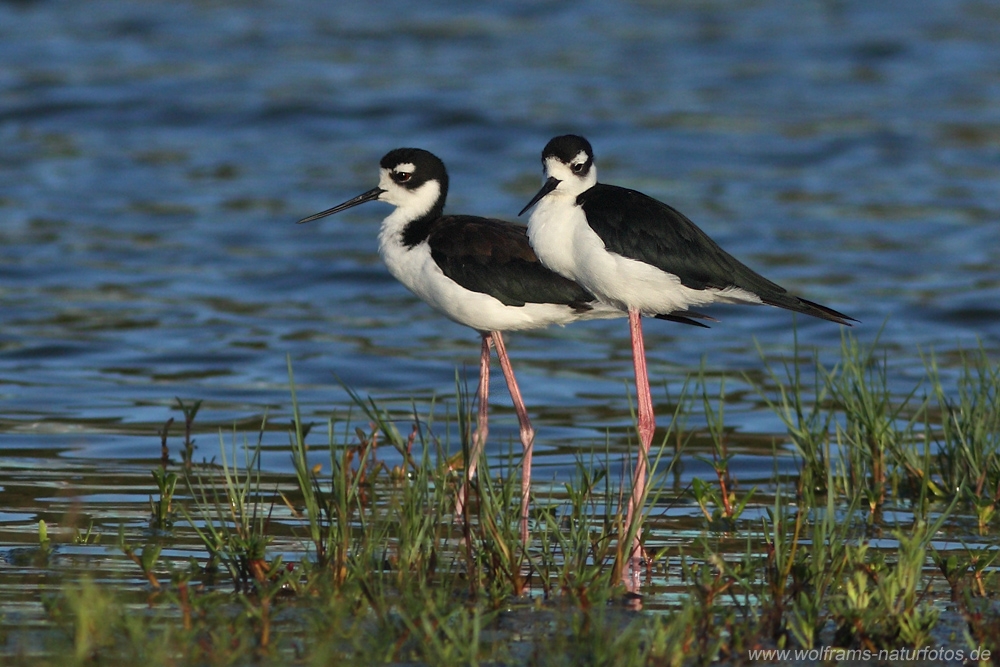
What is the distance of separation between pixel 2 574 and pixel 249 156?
12282mm

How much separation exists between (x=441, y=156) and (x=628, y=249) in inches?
437

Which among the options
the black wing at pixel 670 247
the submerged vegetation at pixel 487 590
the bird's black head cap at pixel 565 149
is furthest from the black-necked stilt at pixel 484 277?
the submerged vegetation at pixel 487 590

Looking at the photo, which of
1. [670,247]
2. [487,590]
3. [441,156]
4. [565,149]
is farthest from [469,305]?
[441,156]

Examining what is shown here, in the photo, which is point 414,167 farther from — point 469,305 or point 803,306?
point 803,306

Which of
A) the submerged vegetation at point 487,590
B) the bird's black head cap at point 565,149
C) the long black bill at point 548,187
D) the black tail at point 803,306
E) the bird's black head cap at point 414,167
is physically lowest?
the submerged vegetation at point 487,590

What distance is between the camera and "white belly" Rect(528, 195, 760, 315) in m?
5.59

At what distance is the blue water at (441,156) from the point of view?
9.48m

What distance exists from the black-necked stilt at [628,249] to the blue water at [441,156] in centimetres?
136

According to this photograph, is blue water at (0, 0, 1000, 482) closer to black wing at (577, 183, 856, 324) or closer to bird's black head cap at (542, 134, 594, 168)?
black wing at (577, 183, 856, 324)

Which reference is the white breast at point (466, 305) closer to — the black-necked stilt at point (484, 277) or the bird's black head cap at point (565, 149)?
the black-necked stilt at point (484, 277)

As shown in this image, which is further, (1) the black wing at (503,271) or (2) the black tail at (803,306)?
(1) the black wing at (503,271)

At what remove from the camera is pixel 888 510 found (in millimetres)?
6164

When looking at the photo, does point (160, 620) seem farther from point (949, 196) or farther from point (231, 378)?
point (949, 196)

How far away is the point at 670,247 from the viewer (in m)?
5.61
